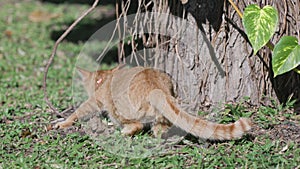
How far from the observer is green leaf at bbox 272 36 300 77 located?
326cm

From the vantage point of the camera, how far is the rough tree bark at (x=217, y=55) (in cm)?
366

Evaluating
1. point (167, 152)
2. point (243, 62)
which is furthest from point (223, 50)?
point (167, 152)

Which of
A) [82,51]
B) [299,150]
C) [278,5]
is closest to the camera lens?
[299,150]

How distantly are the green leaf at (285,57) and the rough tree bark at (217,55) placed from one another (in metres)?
0.38

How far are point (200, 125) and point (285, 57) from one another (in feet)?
2.19

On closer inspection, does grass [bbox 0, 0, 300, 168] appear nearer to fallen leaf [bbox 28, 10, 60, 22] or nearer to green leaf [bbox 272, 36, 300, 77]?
green leaf [bbox 272, 36, 300, 77]

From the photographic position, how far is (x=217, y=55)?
371cm

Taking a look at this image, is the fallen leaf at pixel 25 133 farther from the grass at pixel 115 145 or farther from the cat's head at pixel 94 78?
the cat's head at pixel 94 78

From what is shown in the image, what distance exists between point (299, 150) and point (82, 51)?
11.9 feet

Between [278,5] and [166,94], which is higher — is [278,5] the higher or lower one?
the higher one

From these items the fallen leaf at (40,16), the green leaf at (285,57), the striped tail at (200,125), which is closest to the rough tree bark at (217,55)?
the green leaf at (285,57)

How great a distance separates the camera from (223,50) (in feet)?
12.1

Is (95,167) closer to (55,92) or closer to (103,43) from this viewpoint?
(55,92)

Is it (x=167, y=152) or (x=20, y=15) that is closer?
(x=167, y=152)
